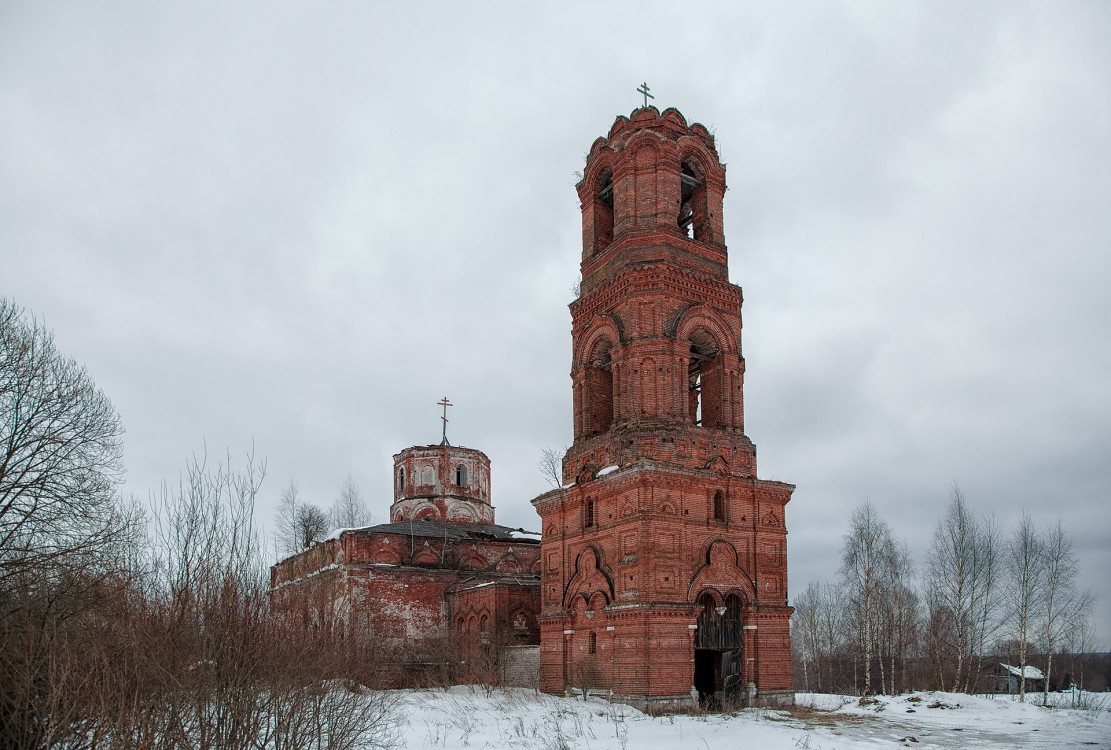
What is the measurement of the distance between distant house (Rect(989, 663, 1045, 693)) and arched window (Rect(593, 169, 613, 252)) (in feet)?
79.5

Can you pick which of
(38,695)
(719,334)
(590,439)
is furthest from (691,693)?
(38,695)

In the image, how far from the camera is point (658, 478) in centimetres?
1998

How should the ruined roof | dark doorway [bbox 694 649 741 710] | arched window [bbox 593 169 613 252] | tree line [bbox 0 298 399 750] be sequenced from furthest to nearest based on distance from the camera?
the ruined roof, arched window [bbox 593 169 613 252], dark doorway [bbox 694 649 741 710], tree line [bbox 0 298 399 750]

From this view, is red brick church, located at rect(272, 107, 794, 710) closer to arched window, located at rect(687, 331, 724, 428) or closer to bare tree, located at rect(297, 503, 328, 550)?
arched window, located at rect(687, 331, 724, 428)

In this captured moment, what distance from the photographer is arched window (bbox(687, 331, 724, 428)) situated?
897 inches

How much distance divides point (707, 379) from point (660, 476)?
14.2 ft

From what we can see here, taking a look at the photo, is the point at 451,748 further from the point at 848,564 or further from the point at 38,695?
the point at 848,564

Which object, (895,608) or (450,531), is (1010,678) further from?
(450,531)

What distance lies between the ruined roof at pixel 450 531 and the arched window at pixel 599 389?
1105 cm

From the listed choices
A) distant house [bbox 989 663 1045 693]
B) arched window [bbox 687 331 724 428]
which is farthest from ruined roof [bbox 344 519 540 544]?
distant house [bbox 989 663 1045 693]

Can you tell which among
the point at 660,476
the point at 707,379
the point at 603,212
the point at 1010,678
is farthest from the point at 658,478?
the point at 1010,678

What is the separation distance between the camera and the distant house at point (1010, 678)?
34.2m

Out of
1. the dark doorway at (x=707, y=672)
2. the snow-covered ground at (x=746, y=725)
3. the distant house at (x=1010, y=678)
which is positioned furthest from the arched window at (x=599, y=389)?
the distant house at (x=1010, y=678)

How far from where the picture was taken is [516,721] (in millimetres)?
17125
